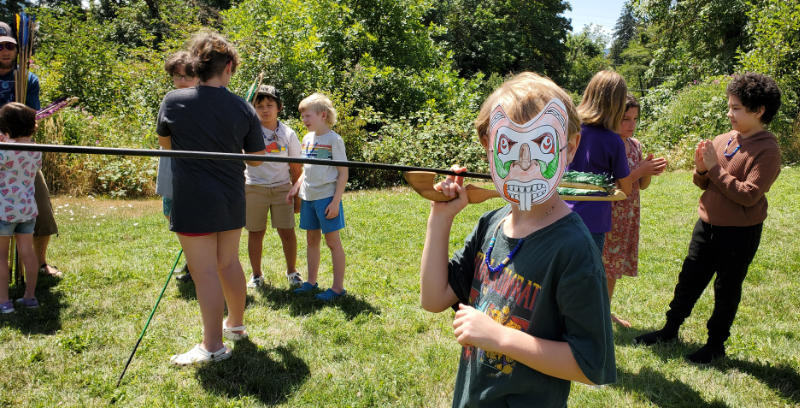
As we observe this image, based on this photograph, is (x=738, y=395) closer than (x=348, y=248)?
Yes

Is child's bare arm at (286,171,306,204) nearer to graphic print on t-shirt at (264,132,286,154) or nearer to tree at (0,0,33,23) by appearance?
graphic print on t-shirt at (264,132,286,154)

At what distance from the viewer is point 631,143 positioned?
394cm

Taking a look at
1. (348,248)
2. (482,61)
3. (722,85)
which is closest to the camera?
(348,248)

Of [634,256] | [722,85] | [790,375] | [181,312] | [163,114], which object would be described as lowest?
[181,312]

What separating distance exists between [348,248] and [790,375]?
4.36m

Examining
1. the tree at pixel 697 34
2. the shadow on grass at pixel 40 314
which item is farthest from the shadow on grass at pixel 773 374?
the tree at pixel 697 34

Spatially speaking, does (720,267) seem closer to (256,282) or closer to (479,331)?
(479,331)

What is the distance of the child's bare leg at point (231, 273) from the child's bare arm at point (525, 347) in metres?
2.29

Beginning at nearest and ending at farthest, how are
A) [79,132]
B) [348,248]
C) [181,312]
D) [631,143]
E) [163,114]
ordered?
[163,114] < [631,143] < [181,312] < [348,248] < [79,132]

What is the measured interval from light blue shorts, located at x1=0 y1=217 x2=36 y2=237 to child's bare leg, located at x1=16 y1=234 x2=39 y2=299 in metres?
0.04

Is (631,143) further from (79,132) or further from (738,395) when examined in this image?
(79,132)

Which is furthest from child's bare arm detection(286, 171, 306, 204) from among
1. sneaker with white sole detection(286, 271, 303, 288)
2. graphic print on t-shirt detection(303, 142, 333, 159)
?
sneaker with white sole detection(286, 271, 303, 288)

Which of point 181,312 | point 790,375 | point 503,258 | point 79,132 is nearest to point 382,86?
point 79,132

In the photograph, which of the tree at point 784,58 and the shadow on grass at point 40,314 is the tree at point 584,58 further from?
the shadow on grass at point 40,314
